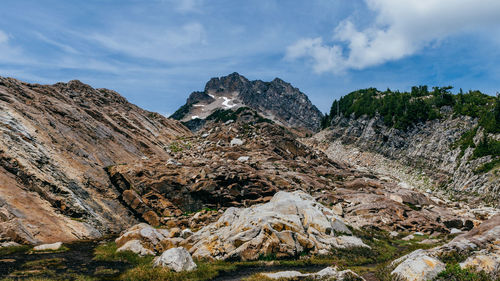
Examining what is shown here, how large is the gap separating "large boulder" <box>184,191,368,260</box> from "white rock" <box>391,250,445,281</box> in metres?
9.83

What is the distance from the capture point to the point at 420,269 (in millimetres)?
15414

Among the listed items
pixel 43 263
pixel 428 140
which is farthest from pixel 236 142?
pixel 428 140

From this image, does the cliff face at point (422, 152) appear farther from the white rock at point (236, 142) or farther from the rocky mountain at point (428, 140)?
the white rock at point (236, 142)

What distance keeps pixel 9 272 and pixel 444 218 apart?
183ft

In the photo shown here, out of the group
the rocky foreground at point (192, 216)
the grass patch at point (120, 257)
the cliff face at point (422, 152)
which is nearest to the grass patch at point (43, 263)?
the rocky foreground at point (192, 216)

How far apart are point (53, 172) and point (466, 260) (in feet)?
134

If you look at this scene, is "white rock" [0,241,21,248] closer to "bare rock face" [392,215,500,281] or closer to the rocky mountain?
"bare rock face" [392,215,500,281]

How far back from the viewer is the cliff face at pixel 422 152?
71938 millimetres

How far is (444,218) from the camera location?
152 feet

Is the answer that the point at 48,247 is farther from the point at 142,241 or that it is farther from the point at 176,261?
the point at 176,261

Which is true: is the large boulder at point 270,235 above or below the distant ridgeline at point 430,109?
below

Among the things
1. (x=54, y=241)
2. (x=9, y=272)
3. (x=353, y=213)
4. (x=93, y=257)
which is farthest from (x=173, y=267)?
(x=353, y=213)

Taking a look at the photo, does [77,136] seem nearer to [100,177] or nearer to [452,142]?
[100,177]

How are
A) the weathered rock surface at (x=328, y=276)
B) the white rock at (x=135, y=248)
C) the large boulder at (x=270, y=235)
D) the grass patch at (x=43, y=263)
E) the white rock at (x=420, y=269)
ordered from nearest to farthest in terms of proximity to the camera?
1. the white rock at (x=420, y=269)
2. the weathered rock surface at (x=328, y=276)
3. the grass patch at (x=43, y=263)
4. the large boulder at (x=270, y=235)
5. the white rock at (x=135, y=248)
